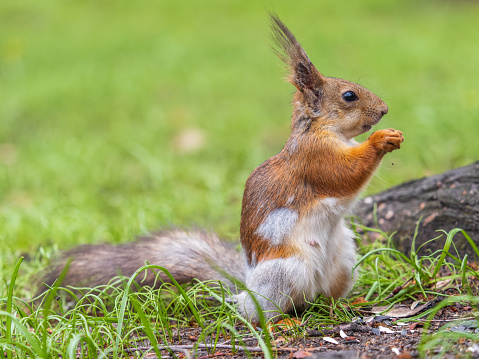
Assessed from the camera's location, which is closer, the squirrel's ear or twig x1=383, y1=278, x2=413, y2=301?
the squirrel's ear

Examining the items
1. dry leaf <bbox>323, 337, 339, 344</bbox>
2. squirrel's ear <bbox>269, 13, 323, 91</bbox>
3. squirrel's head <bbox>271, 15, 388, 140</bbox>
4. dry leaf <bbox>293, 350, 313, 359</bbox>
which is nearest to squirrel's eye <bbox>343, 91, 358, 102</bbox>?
squirrel's head <bbox>271, 15, 388, 140</bbox>

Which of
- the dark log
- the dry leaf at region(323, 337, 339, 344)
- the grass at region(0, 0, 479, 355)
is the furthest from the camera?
the grass at region(0, 0, 479, 355)

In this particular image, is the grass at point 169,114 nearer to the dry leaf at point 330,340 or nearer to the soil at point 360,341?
the soil at point 360,341

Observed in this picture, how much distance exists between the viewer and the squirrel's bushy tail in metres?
3.05

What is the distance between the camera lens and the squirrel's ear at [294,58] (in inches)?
106

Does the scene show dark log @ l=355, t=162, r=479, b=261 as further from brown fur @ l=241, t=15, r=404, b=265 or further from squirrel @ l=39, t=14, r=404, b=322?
brown fur @ l=241, t=15, r=404, b=265

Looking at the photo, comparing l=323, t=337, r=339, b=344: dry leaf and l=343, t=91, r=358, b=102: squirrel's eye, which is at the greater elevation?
l=343, t=91, r=358, b=102: squirrel's eye

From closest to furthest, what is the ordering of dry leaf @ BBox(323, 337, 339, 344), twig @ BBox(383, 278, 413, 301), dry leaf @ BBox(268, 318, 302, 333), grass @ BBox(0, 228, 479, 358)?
grass @ BBox(0, 228, 479, 358), dry leaf @ BBox(323, 337, 339, 344), dry leaf @ BBox(268, 318, 302, 333), twig @ BBox(383, 278, 413, 301)

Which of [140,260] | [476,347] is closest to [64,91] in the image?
[140,260]

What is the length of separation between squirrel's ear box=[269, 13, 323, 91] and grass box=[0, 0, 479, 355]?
0.11m

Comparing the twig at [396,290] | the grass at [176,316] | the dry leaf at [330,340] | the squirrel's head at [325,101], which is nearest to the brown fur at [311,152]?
the squirrel's head at [325,101]

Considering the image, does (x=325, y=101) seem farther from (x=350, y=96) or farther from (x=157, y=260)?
(x=157, y=260)

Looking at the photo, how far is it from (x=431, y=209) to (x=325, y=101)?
3.40ft

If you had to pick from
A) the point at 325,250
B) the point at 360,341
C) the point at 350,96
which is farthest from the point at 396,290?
the point at 350,96
